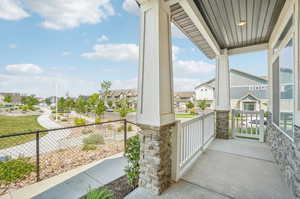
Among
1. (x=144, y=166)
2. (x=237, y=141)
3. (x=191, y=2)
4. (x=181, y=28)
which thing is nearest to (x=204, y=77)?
(x=237, y=141)

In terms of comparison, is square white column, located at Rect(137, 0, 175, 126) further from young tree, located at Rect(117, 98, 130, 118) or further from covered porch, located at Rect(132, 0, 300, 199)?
young tree, located at Rect(117, 98, 130, 118)

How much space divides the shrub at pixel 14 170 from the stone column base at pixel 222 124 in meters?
5.27

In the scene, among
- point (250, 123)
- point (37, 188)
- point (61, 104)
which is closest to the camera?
point (37, 188)

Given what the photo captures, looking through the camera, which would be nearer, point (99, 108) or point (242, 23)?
point (242, 23)

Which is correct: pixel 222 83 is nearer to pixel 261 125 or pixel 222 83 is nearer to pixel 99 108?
pixel 261 125

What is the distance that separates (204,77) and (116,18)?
505 centimetres

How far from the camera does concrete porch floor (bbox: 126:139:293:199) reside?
179 centimetres

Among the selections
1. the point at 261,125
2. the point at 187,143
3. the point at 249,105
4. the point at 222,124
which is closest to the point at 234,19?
the point at 187,143

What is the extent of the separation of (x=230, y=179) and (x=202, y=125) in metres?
1.42

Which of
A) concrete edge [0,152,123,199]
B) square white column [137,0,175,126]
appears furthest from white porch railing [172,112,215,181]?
concrete edge [0,152,123,199]

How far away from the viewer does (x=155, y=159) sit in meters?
1.76

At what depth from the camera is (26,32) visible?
11.8 ft

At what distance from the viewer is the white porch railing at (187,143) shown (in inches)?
82.4

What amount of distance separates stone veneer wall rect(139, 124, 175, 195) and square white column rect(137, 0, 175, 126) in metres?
0.15
